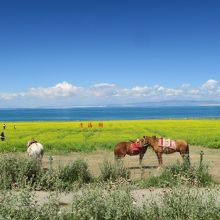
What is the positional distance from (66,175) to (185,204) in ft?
29.6

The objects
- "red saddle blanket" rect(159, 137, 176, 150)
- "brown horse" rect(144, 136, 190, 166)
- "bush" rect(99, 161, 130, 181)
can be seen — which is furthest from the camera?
"red saddle blanket" rect(159, 137, 176, 150)

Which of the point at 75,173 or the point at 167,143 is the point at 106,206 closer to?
the point at 75,173

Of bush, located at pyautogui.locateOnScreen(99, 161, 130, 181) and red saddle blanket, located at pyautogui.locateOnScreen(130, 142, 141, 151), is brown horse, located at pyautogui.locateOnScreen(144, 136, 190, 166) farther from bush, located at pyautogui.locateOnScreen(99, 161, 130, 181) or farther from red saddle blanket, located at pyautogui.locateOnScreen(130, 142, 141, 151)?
bush, located at pyautogui.locateOnScreen(99, 161, 130, 181)

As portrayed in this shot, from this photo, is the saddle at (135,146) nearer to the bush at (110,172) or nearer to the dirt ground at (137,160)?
the dirt ground at (137,160)

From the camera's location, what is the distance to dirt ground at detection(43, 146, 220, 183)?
77.0 ft

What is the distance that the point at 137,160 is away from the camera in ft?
95.1

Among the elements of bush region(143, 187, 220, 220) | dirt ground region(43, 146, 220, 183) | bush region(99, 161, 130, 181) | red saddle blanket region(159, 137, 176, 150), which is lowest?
dirt ground region(43, 146, 220, 183)

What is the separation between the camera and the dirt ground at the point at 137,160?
2347 centimetres

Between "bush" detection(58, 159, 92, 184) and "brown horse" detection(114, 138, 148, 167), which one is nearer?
"bush" detection(58, 159, 92, 184)

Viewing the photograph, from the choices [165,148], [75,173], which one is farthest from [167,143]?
[75,173]

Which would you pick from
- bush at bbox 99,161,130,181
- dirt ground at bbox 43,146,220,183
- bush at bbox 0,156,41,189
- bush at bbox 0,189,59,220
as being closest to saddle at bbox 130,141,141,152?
dirt ground at bbox 43,146,220,183

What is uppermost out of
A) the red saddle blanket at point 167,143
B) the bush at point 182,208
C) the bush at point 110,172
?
the red saddle blanket at point 167,143

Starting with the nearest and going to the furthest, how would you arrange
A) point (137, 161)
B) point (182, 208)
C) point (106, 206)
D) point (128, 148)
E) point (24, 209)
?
point (24, 209) → point (182, 208) → point (106, 206) → point (128, 148) → point (137, 161)

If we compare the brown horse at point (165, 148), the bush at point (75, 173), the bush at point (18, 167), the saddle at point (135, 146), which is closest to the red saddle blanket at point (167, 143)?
the brown horse at point (165, 148)
